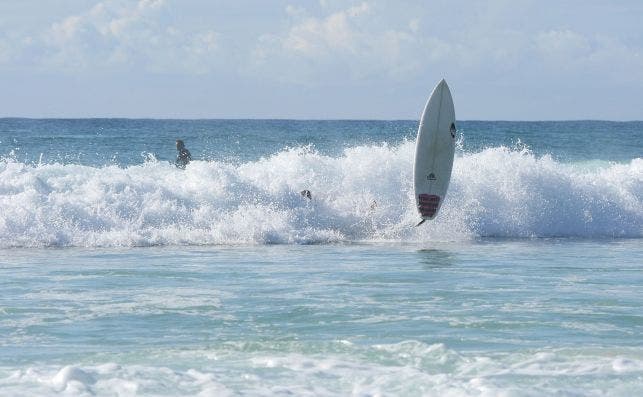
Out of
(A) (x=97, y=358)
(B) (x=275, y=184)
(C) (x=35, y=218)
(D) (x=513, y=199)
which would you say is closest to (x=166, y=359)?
(A) (x=97, y=358)

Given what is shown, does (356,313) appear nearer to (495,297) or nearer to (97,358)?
(495,297)

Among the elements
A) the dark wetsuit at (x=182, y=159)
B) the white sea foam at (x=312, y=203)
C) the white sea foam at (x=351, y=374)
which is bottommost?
the white sea foam at (x=351, y=374)

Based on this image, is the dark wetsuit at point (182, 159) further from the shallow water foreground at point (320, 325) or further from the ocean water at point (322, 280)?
the shallow water foreground at point (320, 325)

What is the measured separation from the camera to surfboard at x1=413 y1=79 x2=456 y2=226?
52.8ft

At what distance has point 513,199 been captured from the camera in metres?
18.2

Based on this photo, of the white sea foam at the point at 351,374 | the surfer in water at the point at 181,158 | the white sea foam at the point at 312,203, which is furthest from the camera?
the surfer in water at the point at 181,158

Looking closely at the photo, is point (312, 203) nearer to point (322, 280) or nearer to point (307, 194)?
point (307, 194)

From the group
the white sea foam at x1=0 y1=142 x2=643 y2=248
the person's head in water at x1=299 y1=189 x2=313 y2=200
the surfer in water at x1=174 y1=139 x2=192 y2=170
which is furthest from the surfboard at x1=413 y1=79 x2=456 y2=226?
the surfer in water at x1=174 y1=139 x2=192 y2=170

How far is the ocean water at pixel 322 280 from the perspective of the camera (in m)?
7.09

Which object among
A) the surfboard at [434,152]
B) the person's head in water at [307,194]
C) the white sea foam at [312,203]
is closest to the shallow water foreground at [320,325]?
the white sea foam at [312,203]

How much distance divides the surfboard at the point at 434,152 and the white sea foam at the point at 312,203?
506mm

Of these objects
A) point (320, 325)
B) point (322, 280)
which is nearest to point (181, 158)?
point (322, 280)

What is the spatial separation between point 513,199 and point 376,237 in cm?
329

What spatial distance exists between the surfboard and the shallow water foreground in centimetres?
272
